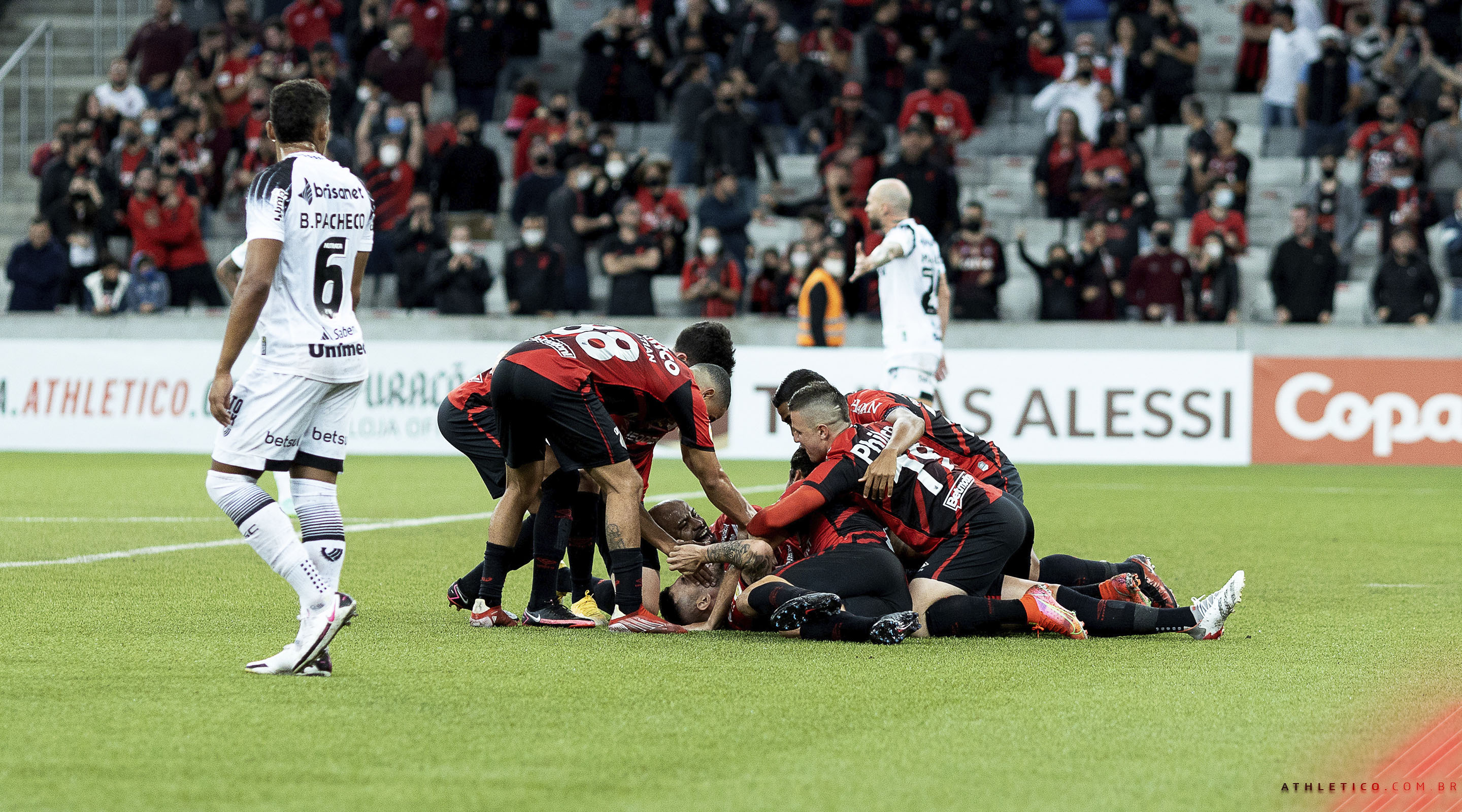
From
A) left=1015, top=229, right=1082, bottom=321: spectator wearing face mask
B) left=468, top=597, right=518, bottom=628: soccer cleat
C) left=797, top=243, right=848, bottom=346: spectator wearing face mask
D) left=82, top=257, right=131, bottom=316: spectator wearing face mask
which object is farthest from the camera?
left=82, top=257, right=131, bottom=316: spectator wearing face mask

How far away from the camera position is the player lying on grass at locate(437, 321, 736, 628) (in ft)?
24.3

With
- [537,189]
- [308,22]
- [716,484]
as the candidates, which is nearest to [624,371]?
[716,484]

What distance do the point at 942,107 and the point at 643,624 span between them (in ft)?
52.5

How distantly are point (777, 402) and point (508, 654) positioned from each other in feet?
5.75

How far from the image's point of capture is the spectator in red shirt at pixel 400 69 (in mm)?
22906

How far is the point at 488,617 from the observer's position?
733cm

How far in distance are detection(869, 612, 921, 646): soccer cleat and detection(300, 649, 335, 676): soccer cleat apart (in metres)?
2.12

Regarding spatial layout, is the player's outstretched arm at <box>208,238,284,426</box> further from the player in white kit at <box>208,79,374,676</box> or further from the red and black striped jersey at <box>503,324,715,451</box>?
the red and black striped jersey at <box>503,324,715,451</box>

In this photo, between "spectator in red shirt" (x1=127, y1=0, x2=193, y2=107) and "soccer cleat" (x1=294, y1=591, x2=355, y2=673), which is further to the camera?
"spectator in red shirt" (x1=127, y1=0, x2=193, y2=107)

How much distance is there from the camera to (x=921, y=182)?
64.2 feet

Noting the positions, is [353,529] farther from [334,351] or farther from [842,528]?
[334,351]

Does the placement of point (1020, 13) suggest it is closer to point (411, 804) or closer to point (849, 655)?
point (849, 655)

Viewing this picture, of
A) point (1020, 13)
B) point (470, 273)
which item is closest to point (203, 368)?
point (470, 273)

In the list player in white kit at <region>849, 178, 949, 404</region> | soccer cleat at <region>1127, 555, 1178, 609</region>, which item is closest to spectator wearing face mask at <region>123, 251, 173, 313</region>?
player in white kit at <region>849, 178, 949, 404</region>
